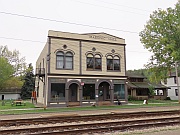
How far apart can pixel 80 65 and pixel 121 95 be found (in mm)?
7911

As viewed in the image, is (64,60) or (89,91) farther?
(89,91)

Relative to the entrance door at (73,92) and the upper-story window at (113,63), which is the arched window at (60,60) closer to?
the entrance door at (73,92)

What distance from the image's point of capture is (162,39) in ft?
94.4

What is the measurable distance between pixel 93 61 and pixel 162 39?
36.0ft

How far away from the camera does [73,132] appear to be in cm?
866

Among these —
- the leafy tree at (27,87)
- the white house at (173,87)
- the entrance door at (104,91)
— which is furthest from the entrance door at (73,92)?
the white house at (173,87)

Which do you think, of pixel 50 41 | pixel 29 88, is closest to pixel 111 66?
pixel 50 41

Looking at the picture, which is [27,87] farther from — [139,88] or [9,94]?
[139,88]

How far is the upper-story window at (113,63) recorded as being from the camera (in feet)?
95.1

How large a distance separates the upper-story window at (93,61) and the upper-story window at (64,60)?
2.55 meters

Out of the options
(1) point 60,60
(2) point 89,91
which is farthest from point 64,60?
(2) point 89,91

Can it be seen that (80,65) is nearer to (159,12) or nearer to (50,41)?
(50,41)

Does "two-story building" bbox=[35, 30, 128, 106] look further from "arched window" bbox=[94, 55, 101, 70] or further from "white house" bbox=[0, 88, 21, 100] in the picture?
"white house" bbox=[0, 88, 21, 100]

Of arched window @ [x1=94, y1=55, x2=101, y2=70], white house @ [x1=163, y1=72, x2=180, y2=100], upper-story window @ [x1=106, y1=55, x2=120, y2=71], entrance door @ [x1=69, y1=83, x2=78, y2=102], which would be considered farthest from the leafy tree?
white house @ [x1=163, y1=72, x2=180, y2=100]
